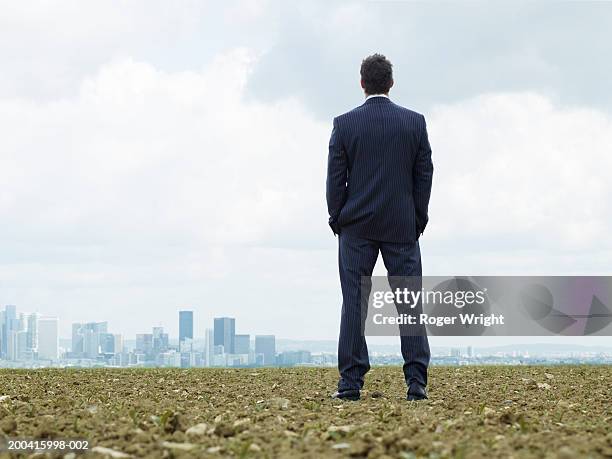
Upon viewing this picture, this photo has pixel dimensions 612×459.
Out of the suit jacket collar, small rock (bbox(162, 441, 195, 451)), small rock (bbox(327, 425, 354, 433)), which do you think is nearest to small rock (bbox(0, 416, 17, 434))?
small rock (bbox(162, 441, 195, 451))

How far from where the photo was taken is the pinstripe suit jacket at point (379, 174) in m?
6.66

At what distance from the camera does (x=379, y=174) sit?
6.66 m

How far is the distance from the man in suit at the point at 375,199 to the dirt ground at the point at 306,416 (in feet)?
1.48

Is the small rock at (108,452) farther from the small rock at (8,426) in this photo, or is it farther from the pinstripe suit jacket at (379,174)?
the pinstripe suit jacket at (379,174)

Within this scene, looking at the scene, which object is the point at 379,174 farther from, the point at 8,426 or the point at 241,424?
the point at 8,426

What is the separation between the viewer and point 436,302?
30.4 feet

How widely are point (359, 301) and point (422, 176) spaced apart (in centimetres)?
115

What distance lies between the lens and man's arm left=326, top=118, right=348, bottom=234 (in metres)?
6.69

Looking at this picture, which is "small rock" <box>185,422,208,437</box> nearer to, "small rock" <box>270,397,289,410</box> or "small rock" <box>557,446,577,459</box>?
"small rock" <box>270,397,289,410</box>

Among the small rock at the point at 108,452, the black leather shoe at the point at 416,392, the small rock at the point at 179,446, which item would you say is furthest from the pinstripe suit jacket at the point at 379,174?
the small rock at the point at 108,452

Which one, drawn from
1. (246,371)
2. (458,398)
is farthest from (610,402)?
(246,371)

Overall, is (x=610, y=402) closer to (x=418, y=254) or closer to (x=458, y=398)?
(x=458, y=398)

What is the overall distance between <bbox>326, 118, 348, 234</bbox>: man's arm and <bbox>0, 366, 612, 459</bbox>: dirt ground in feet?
5.28

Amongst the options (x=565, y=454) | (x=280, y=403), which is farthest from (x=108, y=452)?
(x=280, y=403)
